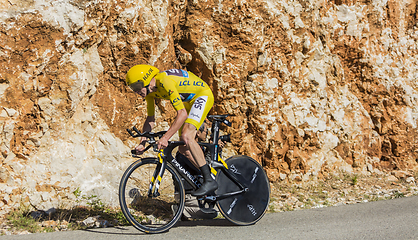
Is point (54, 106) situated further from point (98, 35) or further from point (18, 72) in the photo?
point (98, 35)

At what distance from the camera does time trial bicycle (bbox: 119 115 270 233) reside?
396 centimetres

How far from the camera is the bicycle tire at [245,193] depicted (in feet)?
14.3

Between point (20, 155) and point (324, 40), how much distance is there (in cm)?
647

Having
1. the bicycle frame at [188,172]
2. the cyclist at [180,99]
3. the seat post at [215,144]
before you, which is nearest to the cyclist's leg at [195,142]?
the cyclist at [180,99]

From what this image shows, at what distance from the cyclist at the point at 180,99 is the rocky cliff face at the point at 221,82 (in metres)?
1.58

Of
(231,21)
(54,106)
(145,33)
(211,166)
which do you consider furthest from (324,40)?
(54,106)

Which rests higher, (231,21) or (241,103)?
(231,21)

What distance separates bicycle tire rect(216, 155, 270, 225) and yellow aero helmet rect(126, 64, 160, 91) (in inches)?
63.2

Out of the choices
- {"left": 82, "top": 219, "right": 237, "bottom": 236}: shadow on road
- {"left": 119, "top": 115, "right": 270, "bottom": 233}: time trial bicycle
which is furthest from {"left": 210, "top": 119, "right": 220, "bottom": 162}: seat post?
{"left": 82, "top": 219, "right": 237, "bottom": 236}: shadow on road

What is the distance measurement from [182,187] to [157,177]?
1.19ft

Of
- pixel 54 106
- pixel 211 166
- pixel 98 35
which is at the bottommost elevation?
pixel 211 166

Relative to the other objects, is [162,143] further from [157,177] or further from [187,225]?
[187,225]

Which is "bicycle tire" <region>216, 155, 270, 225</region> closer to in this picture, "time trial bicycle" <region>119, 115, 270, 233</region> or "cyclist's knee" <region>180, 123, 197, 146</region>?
"time trial bicycle" <region>119, 115, 270, 233</region>

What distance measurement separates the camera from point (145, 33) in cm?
586
